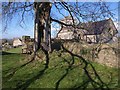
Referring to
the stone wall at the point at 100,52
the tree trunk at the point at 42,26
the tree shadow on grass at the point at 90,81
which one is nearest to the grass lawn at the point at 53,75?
the tree shadow on grass at the point at 90,81

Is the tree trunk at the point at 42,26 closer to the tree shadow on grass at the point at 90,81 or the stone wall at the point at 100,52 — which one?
the stone wall at the point at 100,52

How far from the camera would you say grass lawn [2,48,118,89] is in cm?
1147

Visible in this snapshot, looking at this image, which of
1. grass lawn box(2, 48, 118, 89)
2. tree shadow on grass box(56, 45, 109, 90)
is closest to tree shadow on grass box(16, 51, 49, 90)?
grass lawn box(2, 48, 118, 89)

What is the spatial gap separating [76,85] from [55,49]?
6.84 meters

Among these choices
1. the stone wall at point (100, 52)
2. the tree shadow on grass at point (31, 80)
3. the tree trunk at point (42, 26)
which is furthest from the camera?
the tree trunk at point (42, 26)

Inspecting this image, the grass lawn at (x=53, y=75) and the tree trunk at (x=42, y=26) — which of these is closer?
the grass lawn at (x=53, y=75)

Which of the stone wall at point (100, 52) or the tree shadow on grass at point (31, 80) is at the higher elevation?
the stone wall at point (100, 52)

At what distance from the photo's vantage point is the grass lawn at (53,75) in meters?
11.5

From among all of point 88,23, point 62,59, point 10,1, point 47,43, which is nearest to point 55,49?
point 47,43

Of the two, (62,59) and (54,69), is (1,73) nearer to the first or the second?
(54,69)

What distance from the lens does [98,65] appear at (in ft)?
48.4

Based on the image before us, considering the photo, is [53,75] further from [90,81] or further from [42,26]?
[42,26]

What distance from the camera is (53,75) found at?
12961 millimetres

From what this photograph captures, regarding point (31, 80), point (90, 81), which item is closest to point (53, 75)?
point (31, 80)
